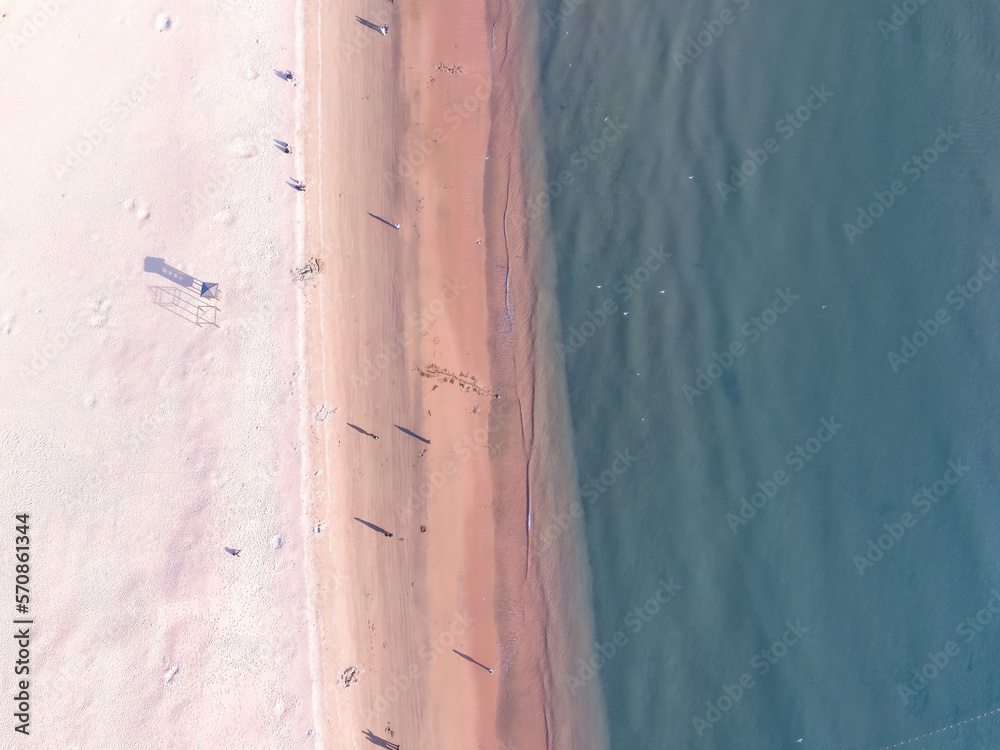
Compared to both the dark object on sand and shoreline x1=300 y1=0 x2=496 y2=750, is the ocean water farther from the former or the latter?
the dark object on sand

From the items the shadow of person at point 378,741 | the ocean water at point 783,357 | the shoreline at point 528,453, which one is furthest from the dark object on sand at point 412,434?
the shadow of person at point 378,741

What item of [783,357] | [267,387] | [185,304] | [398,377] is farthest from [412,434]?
[783,357]

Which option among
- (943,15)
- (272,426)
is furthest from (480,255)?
(943,15)

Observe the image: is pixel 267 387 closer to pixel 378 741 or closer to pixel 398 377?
pixel 398 377

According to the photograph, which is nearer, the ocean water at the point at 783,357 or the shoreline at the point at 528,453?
the ocean water at the point at 783,357

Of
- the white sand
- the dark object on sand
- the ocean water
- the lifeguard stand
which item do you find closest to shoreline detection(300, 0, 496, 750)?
the dark object on sand

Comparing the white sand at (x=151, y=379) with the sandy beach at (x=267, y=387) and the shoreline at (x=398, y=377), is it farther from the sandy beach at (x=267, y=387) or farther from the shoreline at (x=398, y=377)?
the shoreline at (x=398, y=377)
